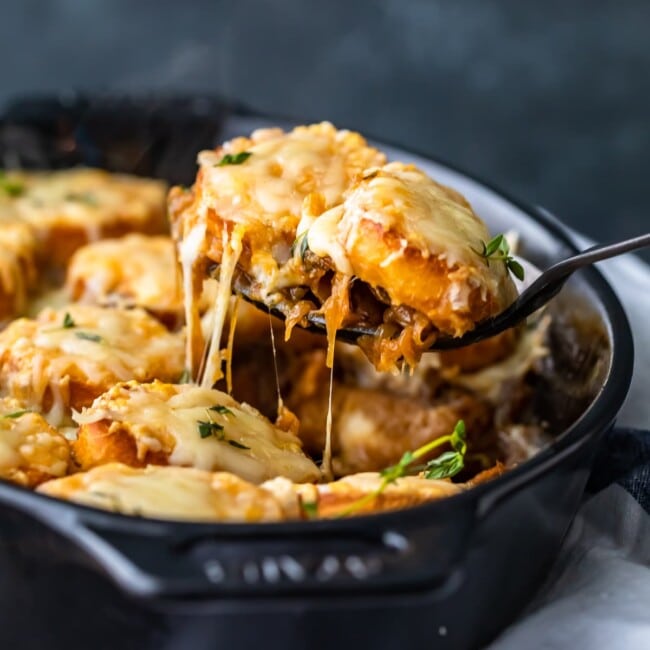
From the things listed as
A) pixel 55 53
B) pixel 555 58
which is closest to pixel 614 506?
pixel 555 58

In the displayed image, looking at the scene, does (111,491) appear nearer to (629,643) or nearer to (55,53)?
(629,643)

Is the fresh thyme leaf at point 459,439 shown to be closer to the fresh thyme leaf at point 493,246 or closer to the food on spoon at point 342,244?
the food on spoon at point 342,244

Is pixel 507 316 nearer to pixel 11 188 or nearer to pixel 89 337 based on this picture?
pixel 89 337

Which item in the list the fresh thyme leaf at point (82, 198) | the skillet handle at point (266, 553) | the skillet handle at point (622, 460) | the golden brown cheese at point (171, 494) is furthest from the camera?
the fresh thyme leaf at point (82, 198)

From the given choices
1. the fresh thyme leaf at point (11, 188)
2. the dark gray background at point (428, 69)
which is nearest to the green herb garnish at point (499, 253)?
the fresh thyme leaf at point (11, 188)

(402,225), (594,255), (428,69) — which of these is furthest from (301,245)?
(428,69)

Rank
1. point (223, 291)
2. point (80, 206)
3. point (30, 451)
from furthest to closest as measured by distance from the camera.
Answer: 1. point (80, 206)
2. point (223, 291)
3. point (30, 451)

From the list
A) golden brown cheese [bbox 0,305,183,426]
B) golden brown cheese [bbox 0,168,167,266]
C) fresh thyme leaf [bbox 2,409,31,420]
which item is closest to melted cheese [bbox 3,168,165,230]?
golden brown cheese [bbox 0,168,167,266]

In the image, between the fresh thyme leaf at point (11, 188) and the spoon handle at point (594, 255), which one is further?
the fresh thyme leaf at point (11, 188)
